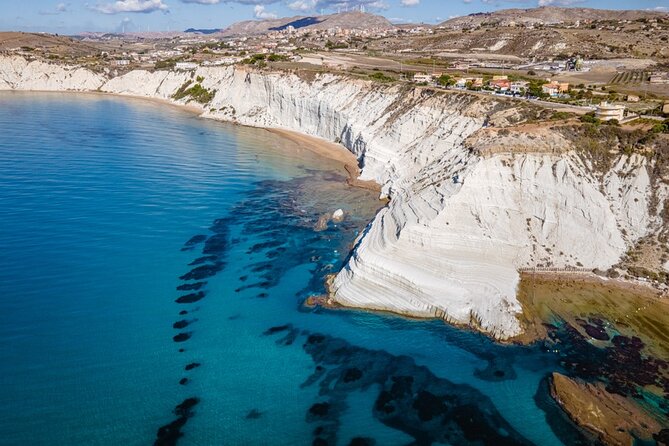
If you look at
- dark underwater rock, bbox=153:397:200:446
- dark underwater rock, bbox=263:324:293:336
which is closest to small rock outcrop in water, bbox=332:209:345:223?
dark underwater rock, bbox=263:324:293:336

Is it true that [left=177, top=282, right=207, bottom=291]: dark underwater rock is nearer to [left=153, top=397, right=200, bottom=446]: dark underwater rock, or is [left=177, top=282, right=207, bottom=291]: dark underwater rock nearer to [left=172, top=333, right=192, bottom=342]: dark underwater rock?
[left=172, top=333, right=192, bottom=342]: dark underwater rock

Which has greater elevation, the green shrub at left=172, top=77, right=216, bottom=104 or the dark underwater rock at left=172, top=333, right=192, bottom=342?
the green shrub at left=172, top=77, right=216, bottom=104

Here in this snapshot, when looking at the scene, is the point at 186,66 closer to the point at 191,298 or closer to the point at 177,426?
the point at 191,298

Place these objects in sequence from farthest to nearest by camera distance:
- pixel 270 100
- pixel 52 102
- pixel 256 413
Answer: pixel 52 102
pixel 270 100
pixel 256 413

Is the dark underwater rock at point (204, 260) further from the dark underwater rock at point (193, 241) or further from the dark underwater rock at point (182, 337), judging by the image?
the dark underwater rock at point (182, 337)

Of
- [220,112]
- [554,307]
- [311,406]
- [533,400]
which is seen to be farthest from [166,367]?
[220,112]

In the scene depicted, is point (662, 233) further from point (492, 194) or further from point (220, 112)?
point (220, 112)

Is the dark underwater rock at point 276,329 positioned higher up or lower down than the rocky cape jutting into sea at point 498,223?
lower down

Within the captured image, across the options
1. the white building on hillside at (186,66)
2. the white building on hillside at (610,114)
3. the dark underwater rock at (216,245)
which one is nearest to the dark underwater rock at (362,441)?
the dark underwater rock at (216,245)

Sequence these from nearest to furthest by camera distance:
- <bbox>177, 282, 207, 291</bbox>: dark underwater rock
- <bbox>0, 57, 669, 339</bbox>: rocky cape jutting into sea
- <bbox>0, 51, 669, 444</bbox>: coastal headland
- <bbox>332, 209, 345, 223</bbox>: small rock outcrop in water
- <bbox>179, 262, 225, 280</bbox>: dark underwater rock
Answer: <bbox>0, 51, 669, 444</bbox>: coastal headland
<bbox>0, 57, 669, 339</bbox>: rocky cape jutting into sea
<bbox>177, 282, 207, 291</bbox>: dark underwater rock
<bbox>179, 262, 225, 280</bbox>: dark underwater rock
<bbox>332, 209, 345, 223</bbox>: small rock outcrop in water
